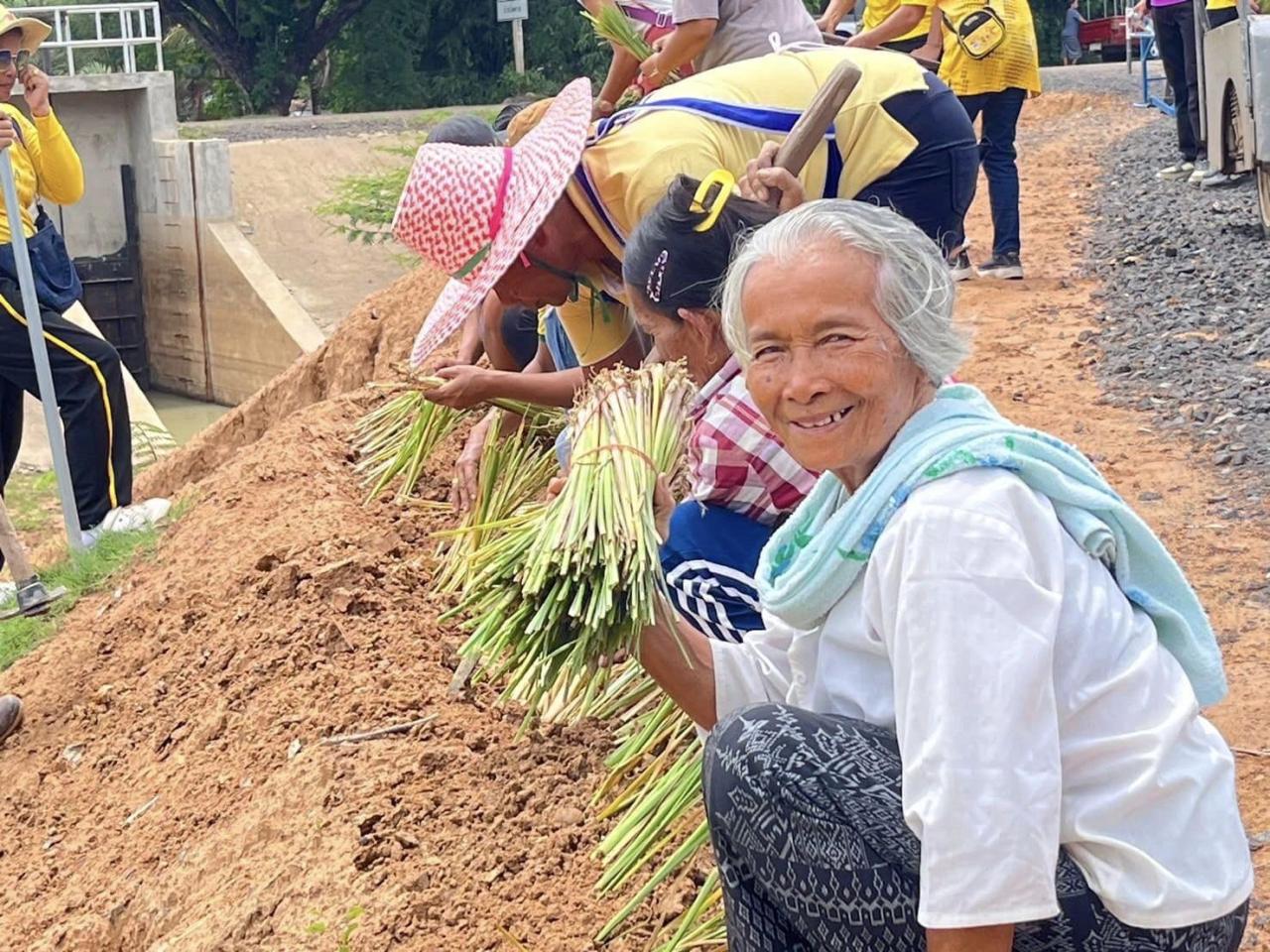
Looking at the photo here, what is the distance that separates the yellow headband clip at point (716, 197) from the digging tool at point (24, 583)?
2.84 meters

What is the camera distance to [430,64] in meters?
25.4

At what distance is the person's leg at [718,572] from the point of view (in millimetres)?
2363

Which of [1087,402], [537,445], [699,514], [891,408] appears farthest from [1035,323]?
[891,408]

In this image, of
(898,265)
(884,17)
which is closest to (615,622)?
(898,265)

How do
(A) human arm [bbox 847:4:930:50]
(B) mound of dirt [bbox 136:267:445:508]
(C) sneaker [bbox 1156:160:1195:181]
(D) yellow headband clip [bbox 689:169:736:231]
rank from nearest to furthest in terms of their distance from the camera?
(D) yellow headband clip [bbox 689:169:736:231] → (A) human arm [bbox 847:4:930:50] → (B) mound of dirt [bbox 136:267:445:508] → (C) sneaker [bbox 1156:160:1195:181]

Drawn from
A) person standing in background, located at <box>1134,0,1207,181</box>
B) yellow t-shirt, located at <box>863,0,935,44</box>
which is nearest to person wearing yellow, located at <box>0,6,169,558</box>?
yellow t-shirt, located at <box>863,0,935,44</box>

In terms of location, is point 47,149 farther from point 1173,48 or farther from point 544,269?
point 1173,48

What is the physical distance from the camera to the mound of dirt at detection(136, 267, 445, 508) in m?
6.65

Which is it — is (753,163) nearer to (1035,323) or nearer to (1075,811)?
(1075,811)

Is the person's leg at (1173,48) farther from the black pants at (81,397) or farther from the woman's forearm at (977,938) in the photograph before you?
the woman's forearm at (977,938)

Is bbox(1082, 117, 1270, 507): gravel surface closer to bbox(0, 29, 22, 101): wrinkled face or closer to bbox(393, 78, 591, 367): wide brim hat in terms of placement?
bbox(393, 78, 591, 367): wide brim hat

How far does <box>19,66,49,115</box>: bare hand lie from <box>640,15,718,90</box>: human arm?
6.82 feet

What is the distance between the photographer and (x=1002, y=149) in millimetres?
6273

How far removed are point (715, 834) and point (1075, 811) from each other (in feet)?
1.33
